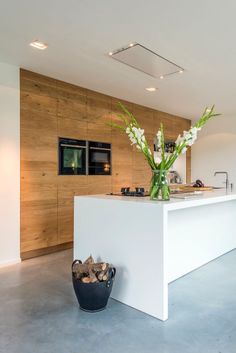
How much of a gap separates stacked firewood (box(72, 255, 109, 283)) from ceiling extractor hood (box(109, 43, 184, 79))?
217 centimetres

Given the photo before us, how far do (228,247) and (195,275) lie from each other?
1202 millimetres

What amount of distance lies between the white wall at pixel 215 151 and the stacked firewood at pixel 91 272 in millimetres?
4906

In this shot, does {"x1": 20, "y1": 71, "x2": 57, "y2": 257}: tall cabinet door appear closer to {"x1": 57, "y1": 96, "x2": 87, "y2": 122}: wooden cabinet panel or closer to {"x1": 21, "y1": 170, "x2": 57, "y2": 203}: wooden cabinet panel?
{"x1": 21, "y1": 170, "x2": 57, "y2": 203}: wooden cabinet panel

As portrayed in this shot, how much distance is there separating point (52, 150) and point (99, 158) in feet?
3.04

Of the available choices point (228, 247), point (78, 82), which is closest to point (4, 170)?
point (78, 82)

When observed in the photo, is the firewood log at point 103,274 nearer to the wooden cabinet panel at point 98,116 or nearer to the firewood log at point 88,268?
the firewood log at point 88,268

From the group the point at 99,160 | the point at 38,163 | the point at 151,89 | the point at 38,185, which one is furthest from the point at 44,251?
the point at 151,89

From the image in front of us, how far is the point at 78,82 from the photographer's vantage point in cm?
405

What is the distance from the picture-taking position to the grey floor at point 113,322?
1803 millimetres

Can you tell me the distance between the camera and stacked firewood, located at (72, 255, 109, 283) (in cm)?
220

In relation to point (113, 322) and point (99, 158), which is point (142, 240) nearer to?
point (113, 322)

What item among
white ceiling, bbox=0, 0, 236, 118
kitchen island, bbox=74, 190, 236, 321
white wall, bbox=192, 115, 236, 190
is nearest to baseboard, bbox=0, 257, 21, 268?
kitchen island, bbox=74, 190, 236, 321

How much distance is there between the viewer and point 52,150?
391 cm

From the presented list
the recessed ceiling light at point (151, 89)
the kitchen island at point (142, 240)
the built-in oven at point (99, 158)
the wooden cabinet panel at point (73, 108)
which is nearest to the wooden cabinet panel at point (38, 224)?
the built-in oven at point (99, 158)
